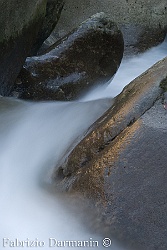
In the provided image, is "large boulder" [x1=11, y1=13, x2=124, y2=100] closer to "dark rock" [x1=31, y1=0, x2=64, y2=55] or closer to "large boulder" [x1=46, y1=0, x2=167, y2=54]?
"dark rock" [x1=31, y1=0, x2=64, y2=55]

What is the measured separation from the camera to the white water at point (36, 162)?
3.12 m

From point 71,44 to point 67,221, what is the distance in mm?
2698

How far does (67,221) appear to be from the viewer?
3111 millimetres

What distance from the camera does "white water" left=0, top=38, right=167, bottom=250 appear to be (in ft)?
10.2

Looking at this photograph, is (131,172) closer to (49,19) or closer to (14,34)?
(14,34)

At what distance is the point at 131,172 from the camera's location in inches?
117

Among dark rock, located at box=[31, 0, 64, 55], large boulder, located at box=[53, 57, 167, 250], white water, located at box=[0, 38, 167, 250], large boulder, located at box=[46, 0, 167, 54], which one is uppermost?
large boulder, located at box=[53, 57, 167, 250]

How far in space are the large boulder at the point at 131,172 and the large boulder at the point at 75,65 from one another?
194 cm

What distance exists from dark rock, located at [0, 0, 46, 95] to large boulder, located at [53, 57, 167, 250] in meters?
1.86

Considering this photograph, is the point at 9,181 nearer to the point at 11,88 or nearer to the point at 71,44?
the point at 11,88

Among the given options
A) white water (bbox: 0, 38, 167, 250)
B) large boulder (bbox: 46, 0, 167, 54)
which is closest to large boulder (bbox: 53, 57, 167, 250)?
white water (bbox: 0, 38, 167, 250)

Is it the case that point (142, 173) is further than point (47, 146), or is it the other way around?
point (47, 146)

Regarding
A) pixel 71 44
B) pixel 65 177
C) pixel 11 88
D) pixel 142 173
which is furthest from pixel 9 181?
pixel 71 44

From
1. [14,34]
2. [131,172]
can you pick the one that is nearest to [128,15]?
[14,34]
